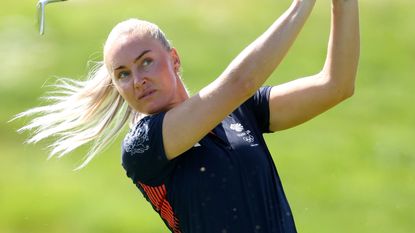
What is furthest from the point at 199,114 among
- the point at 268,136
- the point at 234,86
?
the point at 268,136

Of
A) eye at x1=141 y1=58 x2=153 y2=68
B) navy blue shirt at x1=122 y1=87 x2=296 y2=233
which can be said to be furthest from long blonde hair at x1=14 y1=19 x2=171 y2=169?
navy blue shirt at x1=122 y1=87 x2=296 y2=233

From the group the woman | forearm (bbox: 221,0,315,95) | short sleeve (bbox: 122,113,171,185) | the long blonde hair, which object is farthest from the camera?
the long blonde hair

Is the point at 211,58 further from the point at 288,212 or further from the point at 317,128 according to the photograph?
the point at 288,212

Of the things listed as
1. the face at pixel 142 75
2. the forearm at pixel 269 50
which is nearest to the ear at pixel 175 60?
the face at pixel 142 75

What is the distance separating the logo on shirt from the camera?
195 inches

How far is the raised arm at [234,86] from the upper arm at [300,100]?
59 centimetres

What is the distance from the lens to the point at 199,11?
1495 centimetres

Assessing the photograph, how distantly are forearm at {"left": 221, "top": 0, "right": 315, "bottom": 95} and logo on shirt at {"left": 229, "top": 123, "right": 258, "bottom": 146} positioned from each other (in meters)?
0.34

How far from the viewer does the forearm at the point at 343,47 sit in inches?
193

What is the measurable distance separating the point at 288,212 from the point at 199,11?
1011 cm

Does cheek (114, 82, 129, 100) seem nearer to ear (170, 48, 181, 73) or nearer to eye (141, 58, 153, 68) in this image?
eye (141, 58, 153, 68)

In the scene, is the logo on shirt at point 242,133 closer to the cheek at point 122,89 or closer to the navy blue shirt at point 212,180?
the navy blue shirt at point 212,180

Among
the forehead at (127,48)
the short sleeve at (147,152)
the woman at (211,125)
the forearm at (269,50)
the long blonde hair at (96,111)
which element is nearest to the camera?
the forearm at (269,50)

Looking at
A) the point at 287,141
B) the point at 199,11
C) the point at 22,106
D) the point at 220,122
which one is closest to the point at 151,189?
the point at 220,122
